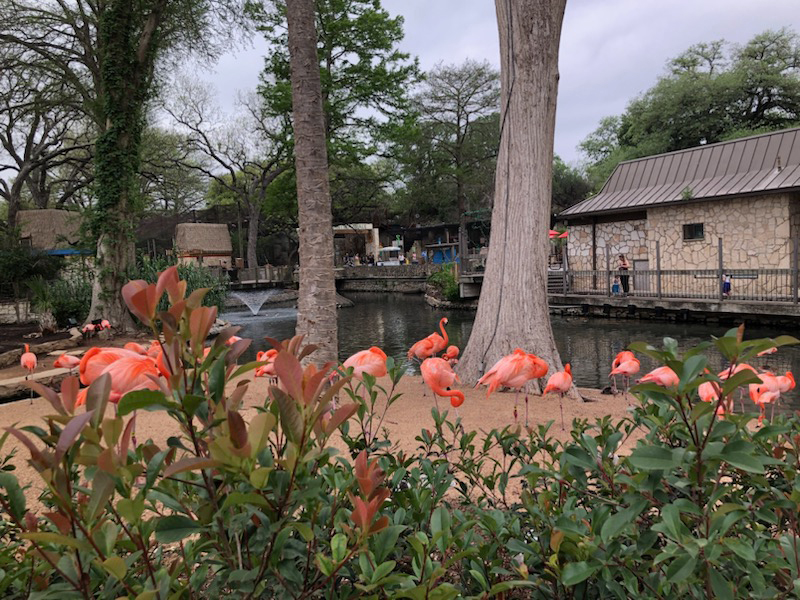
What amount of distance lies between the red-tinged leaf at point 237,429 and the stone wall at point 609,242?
19.1m

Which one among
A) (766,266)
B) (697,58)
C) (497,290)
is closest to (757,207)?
(766,266)

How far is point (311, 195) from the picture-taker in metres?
5.74

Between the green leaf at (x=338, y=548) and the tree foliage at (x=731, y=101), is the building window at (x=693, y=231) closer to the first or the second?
the tree foliage at (x=731, y=101)

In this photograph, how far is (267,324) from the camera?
20016mm

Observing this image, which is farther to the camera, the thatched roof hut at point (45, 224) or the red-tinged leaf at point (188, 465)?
the thatched roof hut at point (45, 224)

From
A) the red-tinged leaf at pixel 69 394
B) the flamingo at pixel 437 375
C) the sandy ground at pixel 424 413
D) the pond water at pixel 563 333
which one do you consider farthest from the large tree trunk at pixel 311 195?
the red-tinged leaf at pixel 69 394

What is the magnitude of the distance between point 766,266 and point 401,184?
25.1 meters

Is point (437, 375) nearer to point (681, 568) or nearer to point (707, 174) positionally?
point (681, 568)

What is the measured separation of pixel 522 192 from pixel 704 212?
531 inches

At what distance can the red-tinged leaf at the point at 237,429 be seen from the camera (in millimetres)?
741

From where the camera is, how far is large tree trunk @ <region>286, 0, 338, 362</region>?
5734 millimetres

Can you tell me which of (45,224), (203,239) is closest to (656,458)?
(45,224)

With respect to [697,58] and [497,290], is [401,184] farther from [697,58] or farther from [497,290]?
[497,290]

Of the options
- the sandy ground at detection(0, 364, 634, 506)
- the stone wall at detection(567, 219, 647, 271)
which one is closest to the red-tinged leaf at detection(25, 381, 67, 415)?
the sandy ground at detection(0, 364, 634, 506)
